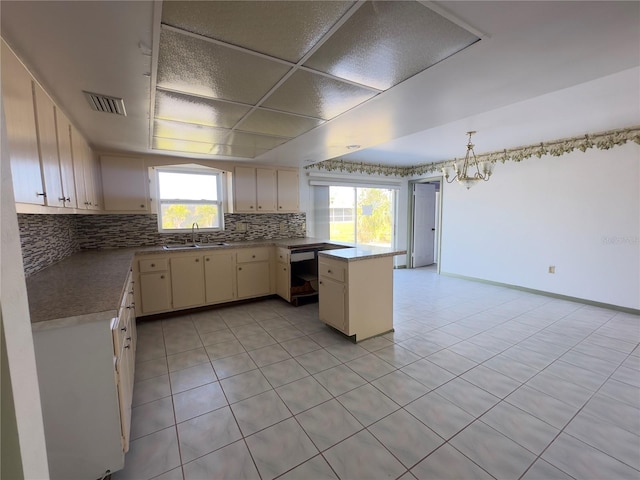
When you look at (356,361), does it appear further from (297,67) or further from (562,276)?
(562,276)

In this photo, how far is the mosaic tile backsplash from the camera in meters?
2.20

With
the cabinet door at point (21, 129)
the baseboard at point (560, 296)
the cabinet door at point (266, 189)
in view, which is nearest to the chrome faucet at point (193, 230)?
the cabinet door at point (266, 189)

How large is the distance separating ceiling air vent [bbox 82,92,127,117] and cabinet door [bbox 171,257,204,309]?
6.08ft

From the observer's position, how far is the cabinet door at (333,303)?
284 cm

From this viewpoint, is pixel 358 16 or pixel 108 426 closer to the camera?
pixel 358 16

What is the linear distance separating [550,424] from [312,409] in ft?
5.04

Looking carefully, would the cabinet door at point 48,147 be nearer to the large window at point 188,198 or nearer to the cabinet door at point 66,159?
the cabinet door at point 66,159

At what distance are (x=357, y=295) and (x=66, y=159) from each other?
2.70 metres

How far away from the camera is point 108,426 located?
139 cm

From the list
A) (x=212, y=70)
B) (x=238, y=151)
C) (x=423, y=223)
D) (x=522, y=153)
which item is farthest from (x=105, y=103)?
(x=423, y=223)

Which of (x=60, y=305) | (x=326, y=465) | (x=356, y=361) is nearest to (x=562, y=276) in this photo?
(x=356, y=361)

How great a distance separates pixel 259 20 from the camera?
1246 millimetres

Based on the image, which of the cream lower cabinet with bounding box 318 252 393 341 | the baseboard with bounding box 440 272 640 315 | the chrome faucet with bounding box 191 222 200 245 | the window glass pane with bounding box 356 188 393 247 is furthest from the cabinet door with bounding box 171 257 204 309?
the baseboard with bounding box 440 272 640 315

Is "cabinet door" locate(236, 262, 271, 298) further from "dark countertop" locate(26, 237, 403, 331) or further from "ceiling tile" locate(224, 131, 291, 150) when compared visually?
"ceiling tile" locate(224, 131, 291, 150)
